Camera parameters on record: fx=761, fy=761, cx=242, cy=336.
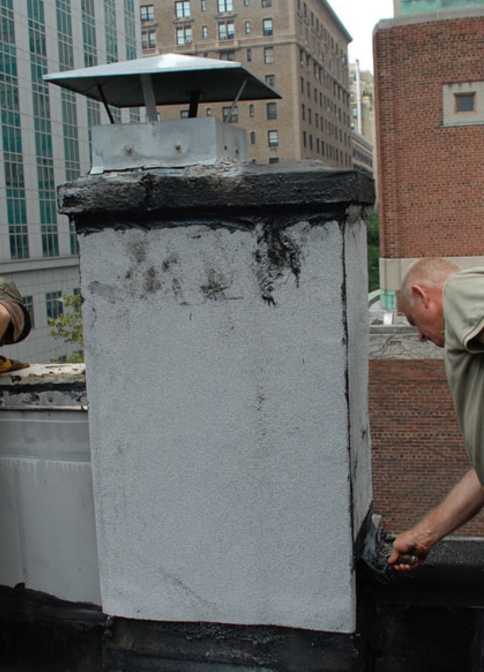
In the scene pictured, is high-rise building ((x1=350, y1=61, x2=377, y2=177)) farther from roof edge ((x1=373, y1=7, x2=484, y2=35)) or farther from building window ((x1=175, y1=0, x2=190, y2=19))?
roof edge ((x1=373, y1=7, x2=484, y2=35))

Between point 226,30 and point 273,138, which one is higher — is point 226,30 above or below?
above

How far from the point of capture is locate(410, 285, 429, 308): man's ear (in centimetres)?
218

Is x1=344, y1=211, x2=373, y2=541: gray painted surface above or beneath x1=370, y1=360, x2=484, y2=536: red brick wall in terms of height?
above

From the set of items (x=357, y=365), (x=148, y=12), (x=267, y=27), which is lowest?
(x=357, y=365)

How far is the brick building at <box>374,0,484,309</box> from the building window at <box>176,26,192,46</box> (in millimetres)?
75946

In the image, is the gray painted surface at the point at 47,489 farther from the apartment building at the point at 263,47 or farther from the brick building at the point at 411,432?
the apartment building at the point at 263,47

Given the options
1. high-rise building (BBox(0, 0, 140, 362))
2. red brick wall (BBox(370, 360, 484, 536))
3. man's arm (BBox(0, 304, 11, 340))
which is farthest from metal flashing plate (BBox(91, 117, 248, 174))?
high-rise building (BBox(0, 0, 140, 362))

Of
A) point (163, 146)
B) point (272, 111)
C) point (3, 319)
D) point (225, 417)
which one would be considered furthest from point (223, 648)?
point (272, 111)

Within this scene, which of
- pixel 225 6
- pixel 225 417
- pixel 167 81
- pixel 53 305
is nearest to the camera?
pixel 225 417

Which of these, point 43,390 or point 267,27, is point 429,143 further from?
point 267,27

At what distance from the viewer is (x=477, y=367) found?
200 cm

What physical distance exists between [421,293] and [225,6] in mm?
92447

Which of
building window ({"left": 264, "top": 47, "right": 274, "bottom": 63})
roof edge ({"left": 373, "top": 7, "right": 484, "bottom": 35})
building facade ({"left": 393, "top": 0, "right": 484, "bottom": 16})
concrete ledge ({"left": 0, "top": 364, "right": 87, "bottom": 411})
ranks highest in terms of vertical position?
building window ({"left": 264, "top": 47, "right": 274, "bottom": 63})

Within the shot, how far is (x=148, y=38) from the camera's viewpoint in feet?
292
